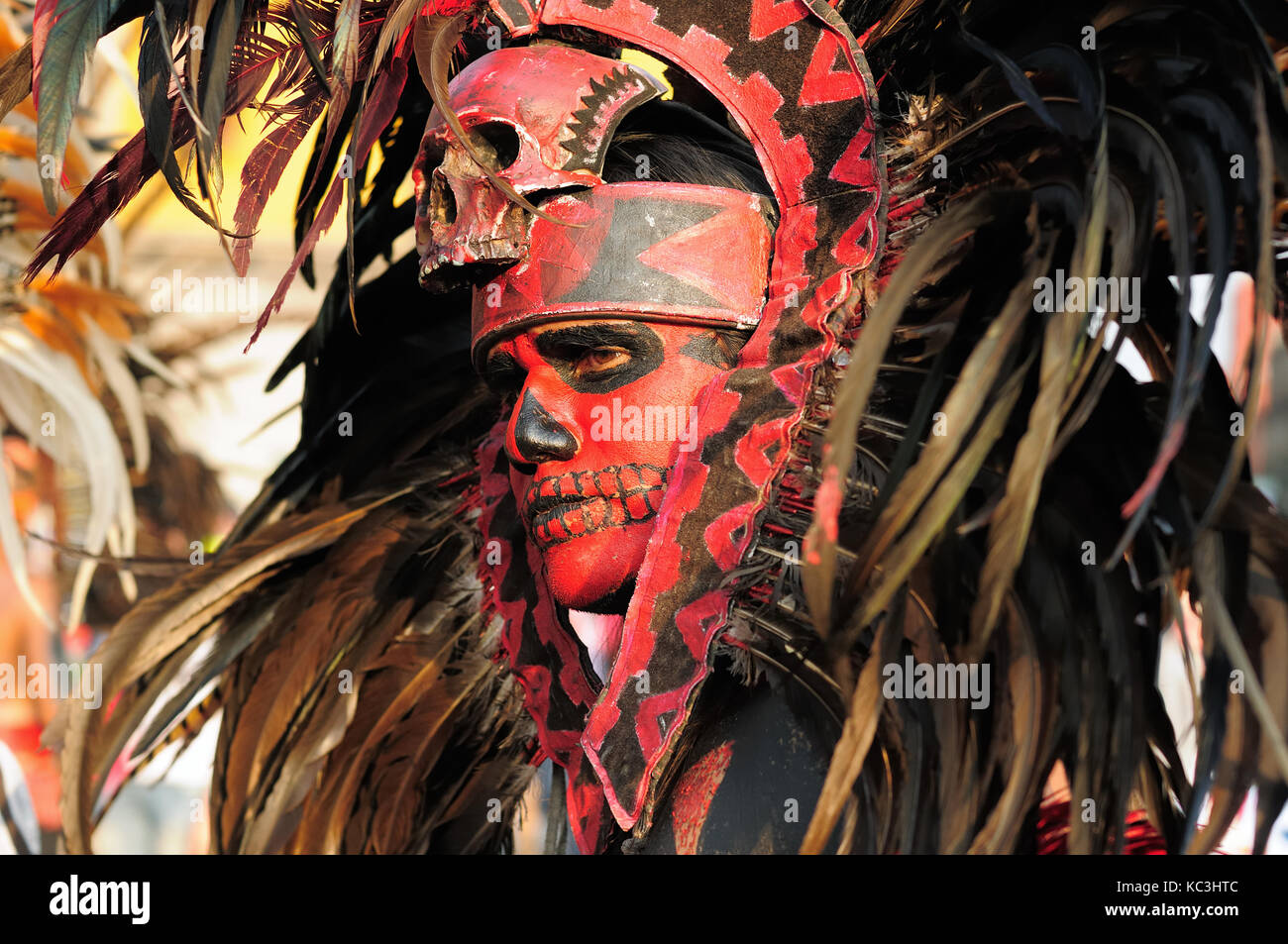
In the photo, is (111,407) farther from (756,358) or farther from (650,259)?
(756,358)

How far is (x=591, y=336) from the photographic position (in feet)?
8.77

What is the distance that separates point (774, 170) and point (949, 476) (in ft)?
2.90

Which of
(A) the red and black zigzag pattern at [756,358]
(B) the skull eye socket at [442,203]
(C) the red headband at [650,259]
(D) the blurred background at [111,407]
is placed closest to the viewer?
(A) the red and black zigzag pattern at [756,358]

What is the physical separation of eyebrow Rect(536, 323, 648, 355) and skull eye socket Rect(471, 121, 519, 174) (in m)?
0.32

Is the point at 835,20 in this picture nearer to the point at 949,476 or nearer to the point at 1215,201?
the point at 1215,201

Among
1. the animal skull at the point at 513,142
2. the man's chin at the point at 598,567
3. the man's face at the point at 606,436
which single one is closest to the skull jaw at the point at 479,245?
the animal skull at the point at 513,142

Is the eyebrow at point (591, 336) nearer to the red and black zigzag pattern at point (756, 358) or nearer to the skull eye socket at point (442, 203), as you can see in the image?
the red and black zigzag pattern at point (756, 358)

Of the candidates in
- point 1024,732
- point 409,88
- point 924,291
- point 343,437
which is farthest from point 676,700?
point 409,88

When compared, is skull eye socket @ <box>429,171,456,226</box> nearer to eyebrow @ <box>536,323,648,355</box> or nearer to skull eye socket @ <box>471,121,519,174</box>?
skull eye socket @ <box>471,121,519,174</box>

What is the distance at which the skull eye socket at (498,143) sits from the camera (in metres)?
2.69

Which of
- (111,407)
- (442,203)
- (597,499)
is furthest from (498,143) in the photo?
(111,407)

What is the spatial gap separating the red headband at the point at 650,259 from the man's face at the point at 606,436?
41 millimetres

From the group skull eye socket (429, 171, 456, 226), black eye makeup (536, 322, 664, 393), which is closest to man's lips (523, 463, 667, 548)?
black eye makeup (536, 322, 664, 393)

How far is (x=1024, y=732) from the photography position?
7.18ft
